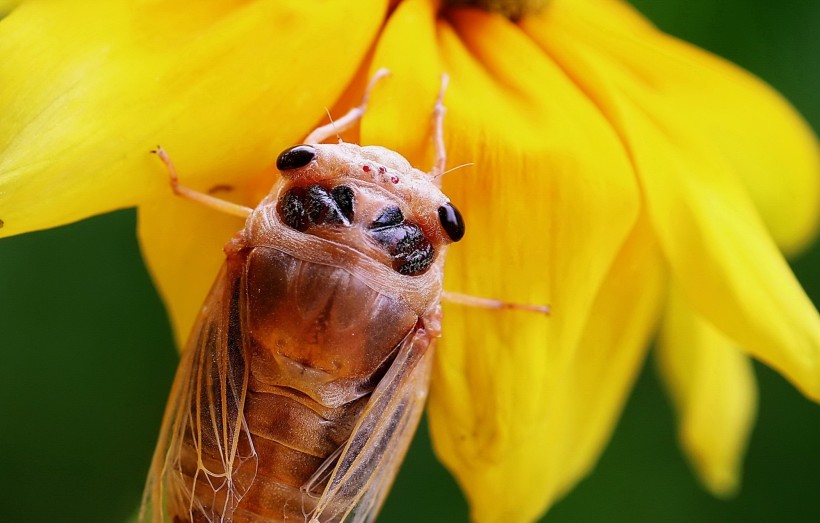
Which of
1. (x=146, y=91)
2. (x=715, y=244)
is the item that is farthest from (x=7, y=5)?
(x=715, y=244)

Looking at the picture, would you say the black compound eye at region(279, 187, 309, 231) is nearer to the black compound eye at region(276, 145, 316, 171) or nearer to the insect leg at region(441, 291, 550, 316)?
the black compound eye at region(276, 145, 316, 171)

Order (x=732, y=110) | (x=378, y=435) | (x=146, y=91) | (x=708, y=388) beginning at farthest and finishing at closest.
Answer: (x=708, y=388) < (x=732, y=110) < (x=378, y=435) < (x=146, y=91)

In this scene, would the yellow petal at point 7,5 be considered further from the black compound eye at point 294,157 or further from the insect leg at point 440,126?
the insect leg at point 440,126

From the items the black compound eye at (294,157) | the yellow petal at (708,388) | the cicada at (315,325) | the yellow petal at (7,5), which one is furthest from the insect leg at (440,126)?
the yellow petal at (708,388)

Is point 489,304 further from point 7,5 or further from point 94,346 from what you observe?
point 94,346

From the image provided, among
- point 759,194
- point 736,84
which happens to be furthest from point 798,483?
point 736,84

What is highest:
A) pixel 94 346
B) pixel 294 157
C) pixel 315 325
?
pixel 294 157

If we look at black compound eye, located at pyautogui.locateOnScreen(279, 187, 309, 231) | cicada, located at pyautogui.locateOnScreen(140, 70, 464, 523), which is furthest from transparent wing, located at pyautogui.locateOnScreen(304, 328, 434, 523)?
black compound eye, located at pyautogui.locateOnScreen(279, 187, 309, 231)
